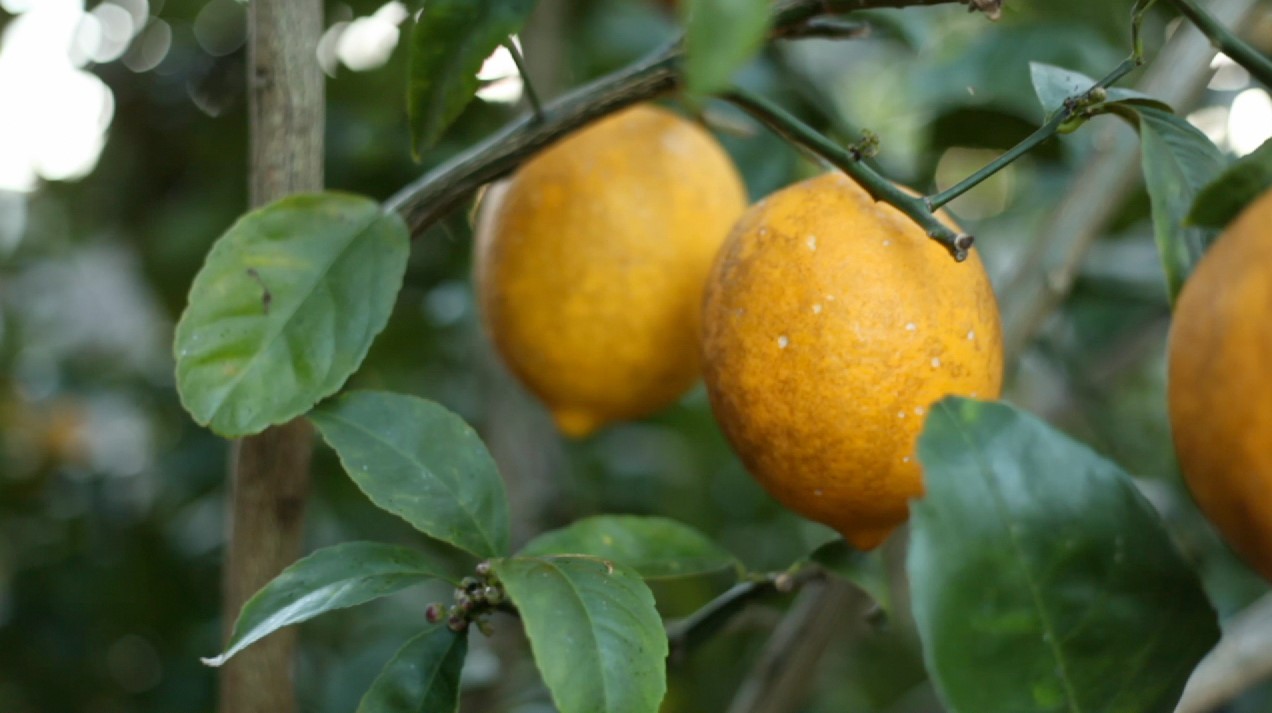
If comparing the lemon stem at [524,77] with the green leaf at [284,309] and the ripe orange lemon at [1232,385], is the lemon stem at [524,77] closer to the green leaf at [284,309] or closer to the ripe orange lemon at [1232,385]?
the green leaf at [284,309]

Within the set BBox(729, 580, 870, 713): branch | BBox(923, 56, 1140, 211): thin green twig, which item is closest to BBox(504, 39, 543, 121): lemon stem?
BBox(923, 56, 1140, 211): thin green twig

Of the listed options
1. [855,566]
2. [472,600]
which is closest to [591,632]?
[472,600]

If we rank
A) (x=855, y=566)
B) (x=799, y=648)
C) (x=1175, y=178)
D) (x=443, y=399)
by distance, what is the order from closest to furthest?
(x=1175, y=178), (x=855, y=566), (x=799, y=648), (x=443, y=399)

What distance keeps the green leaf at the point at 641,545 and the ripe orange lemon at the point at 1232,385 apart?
0.83ft

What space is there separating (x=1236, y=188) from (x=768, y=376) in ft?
0.67

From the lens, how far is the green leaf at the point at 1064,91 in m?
0.46

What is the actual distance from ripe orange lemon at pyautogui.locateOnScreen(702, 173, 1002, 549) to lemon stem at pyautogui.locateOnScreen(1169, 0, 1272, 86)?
0.45 feet

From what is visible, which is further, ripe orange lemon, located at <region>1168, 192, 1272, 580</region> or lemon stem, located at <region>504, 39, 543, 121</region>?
lemon stem, located at <region>504, 39, 543, 121</region>

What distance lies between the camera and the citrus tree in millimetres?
385

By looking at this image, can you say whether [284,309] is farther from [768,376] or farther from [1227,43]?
[1227,43]

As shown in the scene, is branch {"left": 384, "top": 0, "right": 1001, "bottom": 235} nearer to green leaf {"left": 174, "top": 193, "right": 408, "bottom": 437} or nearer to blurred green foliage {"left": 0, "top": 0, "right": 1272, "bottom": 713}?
green leaf {"left": 174, "top": 193, "right": 408, "bottom": 437}

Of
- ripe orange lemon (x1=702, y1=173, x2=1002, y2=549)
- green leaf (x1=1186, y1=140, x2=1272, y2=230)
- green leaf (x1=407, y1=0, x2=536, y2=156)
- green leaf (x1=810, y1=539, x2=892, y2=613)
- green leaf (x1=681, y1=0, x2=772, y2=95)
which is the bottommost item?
green leaf (x1=810, y1=539, x2=892, y2=613)

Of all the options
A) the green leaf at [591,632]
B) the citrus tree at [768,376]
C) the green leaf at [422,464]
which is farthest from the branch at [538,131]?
the green leaf at [591,632]

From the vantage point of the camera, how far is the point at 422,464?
20.7 inches
